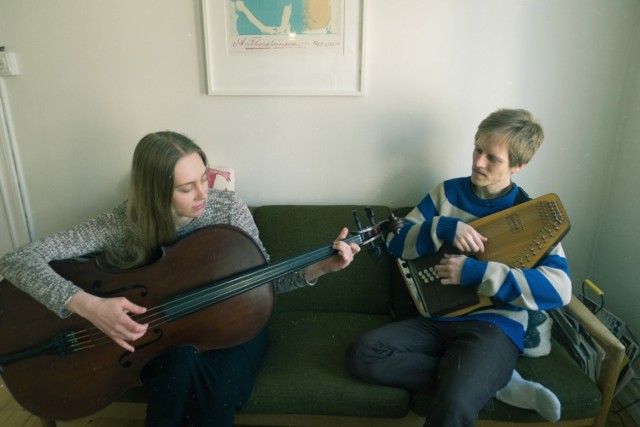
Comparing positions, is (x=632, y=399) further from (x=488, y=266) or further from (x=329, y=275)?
(x=329, y=275)

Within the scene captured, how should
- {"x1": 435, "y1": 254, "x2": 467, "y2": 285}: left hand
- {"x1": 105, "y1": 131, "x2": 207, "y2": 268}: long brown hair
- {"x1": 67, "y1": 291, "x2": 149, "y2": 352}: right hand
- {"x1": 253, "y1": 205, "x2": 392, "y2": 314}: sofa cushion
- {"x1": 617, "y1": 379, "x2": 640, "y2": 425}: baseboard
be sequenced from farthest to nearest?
{"x1": 253, "y1": 205, "x2": 392, "y2": 314}: sofa cushion, {"x1": 617, "y1": 379, "x2": 640, "y2": 425}: baseboard, {"x1": 435, "y1": 254, "x2": 467, "y2": 285}: left hand, {"x1": 105, "y1": 131, "x2": 207, "y2": 268}: long brown hair, {"x1": 67, "y1": 291, "x2": 149, "y2": 352}: right hand

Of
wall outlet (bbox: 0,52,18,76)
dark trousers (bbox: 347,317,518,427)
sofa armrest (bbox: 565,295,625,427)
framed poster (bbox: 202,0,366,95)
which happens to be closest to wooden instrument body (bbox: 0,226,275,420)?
dark trousers (bbox: 347,317,518,427)

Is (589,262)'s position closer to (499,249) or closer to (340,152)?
(499,249)

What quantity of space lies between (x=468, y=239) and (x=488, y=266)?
105 mm

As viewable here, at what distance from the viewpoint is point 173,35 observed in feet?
5.52

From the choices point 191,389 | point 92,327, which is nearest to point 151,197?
point 92,327

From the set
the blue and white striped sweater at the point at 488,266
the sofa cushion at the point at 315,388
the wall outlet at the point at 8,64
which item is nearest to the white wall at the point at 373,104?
the wall outlet at the point at 8,64

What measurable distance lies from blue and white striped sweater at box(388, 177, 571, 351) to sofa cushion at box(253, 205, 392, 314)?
214mm

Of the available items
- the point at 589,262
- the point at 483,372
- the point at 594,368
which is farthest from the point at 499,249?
the point at 589,262

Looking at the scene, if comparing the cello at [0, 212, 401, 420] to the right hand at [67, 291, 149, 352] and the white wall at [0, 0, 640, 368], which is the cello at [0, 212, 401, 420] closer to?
the right hand at [67, 291, 149, 352]

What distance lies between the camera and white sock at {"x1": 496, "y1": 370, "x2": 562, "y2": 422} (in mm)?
1169

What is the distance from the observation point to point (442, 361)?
4.25 feet

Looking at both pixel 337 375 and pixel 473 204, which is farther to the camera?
pixel 473 204

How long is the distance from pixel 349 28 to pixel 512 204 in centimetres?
91
